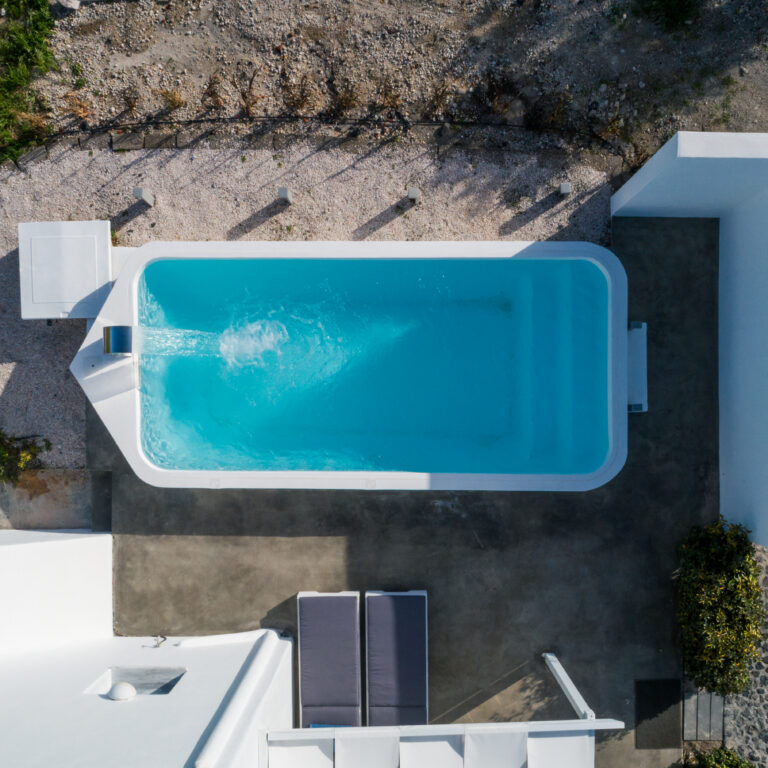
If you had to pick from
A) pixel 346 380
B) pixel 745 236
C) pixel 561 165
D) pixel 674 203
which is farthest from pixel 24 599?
pixel 745 236

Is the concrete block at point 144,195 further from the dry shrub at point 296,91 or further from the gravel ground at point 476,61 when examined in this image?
the dry shrub at point 296,91

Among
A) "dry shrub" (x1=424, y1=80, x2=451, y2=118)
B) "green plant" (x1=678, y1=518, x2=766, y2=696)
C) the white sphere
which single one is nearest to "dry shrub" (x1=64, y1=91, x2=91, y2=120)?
"dry shrub" (x1=424, y1=80, x2=451, y2=118)

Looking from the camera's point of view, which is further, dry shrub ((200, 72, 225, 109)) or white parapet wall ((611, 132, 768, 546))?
dry shrub ((200, 72, 225, 109))

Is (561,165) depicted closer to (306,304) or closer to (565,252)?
(565,252)

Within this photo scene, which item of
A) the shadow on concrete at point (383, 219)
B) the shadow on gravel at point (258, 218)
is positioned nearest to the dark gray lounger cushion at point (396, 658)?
the shadow on concrete at point (383, 219)

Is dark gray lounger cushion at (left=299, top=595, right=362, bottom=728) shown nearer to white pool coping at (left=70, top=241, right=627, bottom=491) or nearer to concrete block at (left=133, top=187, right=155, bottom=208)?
white pool coping at (left=70, top=241, right=627, bottom=491)

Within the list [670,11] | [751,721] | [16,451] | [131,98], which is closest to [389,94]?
[131,98]
